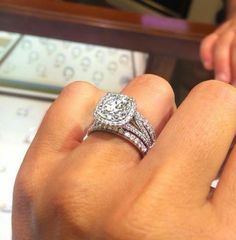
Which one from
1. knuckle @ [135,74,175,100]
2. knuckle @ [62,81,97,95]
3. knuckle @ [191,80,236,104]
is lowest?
knuckle @ [62,81,97,95]

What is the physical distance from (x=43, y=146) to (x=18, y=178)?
1.4 inches

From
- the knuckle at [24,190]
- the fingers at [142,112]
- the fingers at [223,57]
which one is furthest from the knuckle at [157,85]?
the fingers at [223,57]

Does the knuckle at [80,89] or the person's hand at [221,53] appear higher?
the knuckle at [80,89]

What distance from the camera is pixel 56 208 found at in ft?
0.91

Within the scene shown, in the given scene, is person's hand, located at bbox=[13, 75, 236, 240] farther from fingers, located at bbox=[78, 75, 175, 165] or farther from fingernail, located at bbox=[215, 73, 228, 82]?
fingernail, located at bbox=[215, 73, 228, 82]

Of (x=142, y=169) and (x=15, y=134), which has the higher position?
(x=142, y=169)

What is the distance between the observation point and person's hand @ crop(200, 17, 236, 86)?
1.85 feet

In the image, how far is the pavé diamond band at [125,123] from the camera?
11.5 inches

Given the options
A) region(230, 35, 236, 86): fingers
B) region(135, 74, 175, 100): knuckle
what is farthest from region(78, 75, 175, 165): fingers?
region(230, 35, 236, 86): fingers

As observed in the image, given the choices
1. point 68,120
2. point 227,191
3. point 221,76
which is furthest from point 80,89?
point 221,76

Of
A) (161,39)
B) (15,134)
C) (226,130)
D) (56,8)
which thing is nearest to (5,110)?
(15,134)

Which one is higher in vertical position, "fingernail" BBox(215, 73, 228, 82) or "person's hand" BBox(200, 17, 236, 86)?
"person's hand" BBox(200, 17, 236, 86)

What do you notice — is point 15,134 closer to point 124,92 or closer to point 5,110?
point 5,110

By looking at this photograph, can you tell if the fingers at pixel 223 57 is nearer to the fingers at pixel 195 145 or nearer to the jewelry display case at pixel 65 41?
the jewelry display case at pixel 65 41
